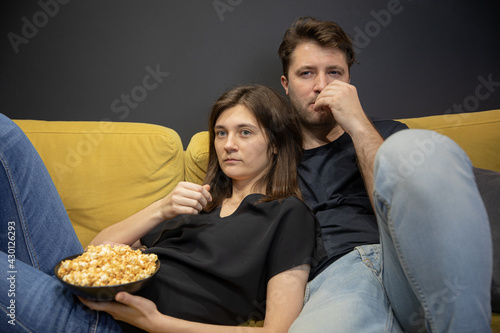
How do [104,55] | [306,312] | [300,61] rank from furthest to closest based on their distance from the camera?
[104,55]
[300,61]
[306,312]

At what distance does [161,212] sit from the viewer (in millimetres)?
1322

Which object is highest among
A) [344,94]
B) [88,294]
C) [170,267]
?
[344,94]

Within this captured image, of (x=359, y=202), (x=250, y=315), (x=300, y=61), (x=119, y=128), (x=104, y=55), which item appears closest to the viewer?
(x=250, y=315)

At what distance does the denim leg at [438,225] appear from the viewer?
72 cm

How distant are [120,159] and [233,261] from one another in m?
0.84

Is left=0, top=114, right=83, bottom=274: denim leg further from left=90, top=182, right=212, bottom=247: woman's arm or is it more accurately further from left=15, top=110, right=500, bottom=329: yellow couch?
left=15, top=110, right=500, bottom=329: yellow couch

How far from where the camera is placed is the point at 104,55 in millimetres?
2096

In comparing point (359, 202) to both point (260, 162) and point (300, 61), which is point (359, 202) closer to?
point (260, 162)

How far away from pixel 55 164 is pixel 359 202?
Result: 1.31 metres

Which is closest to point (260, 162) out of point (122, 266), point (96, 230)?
point (122, 266)

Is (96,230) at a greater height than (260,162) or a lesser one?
lesser

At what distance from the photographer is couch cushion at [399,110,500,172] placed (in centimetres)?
176

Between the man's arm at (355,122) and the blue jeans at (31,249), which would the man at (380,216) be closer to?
the man's arm at (355,122)
